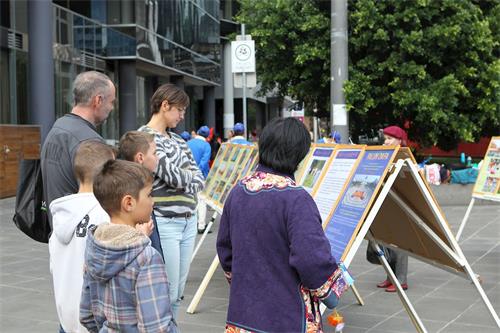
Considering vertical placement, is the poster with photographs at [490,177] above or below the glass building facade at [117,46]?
below

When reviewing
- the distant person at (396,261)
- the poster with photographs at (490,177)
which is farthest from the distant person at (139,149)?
the poster with photographs at (490,177)

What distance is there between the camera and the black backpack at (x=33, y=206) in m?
3.88

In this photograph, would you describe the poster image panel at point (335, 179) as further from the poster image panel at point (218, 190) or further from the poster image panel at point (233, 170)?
the poster image panel at point (218, 190)

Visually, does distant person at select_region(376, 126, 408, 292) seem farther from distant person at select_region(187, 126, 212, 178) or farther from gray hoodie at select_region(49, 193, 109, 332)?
distant person at select_region(187, 126, 212, 178)

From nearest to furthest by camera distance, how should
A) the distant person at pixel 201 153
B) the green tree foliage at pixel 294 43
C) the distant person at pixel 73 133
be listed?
the distant person at pixel 73 133, the distant person at pixel 201 153, the green tree foliage at pixel 294 43

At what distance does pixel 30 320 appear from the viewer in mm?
→ 5629

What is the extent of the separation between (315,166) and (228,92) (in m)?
37.5

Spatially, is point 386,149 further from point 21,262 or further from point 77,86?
point 21,262

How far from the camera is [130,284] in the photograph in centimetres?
239

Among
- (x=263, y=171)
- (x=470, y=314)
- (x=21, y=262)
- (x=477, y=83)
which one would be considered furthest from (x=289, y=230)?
(x=477, y=83)

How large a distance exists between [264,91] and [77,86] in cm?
1385

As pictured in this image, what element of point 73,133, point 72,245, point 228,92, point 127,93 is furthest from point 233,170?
point 228,92

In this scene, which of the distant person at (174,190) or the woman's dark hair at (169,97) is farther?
the woman's dark hair at (169,97)

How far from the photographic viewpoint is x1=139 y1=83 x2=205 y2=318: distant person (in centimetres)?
431
